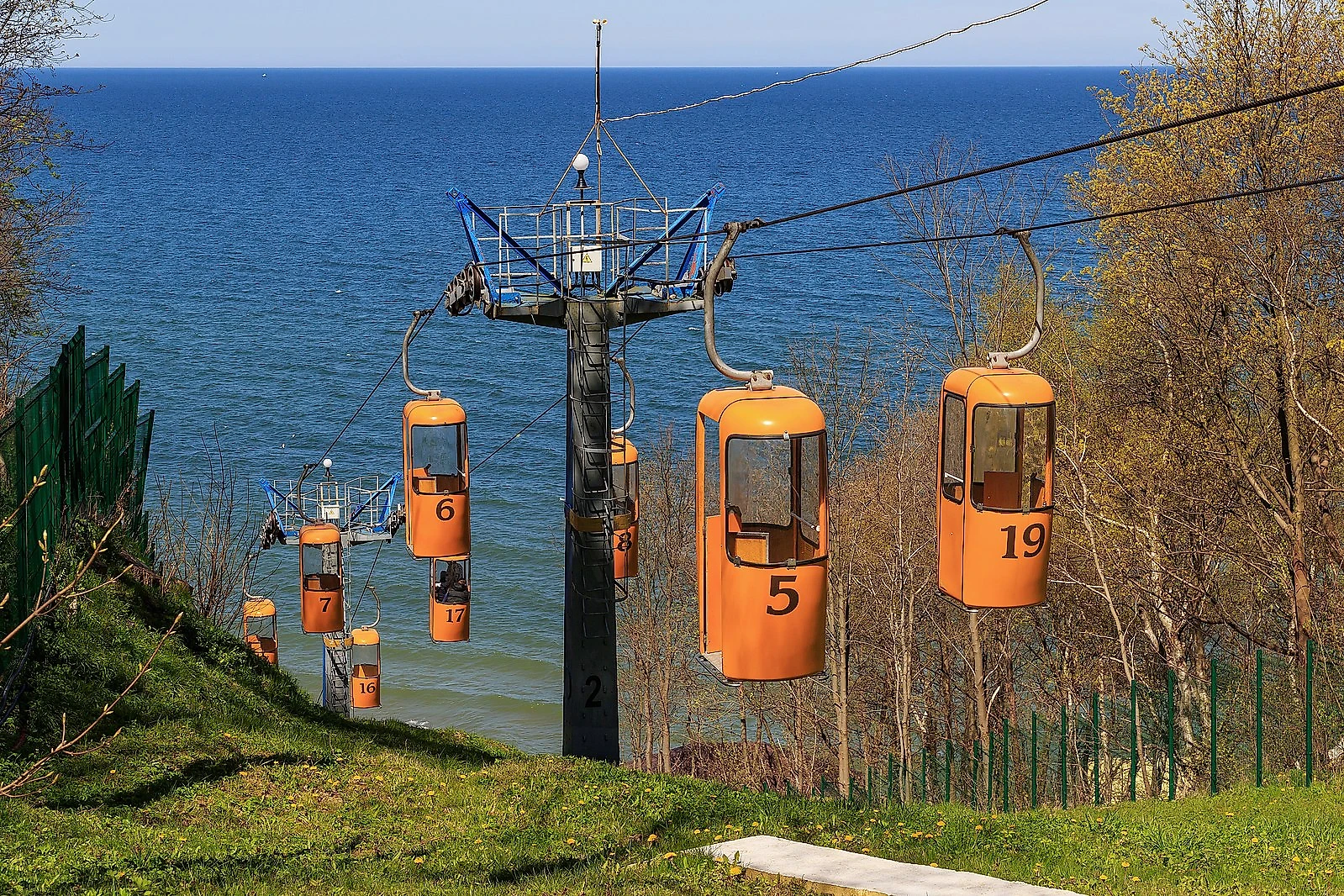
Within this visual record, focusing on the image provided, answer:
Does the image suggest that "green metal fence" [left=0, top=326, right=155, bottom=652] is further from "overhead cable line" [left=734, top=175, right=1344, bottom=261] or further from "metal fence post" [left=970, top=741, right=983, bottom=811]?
"metal fence post" [left=970, top=741, right=983, bottom=811]

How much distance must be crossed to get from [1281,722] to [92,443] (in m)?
16.2

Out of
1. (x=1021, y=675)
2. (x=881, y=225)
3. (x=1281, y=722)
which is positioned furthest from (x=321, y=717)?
(x=881, y=225)

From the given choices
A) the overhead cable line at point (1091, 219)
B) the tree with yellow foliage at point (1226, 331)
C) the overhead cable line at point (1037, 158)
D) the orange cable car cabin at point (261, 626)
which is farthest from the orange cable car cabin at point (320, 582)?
the tree with yellow foliage at point (1226, 331)

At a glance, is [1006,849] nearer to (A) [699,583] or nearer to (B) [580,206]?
(A) [699,583]

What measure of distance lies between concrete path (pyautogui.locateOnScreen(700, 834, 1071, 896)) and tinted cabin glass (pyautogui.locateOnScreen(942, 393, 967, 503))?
2746 millimetres

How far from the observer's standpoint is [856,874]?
9.05 m

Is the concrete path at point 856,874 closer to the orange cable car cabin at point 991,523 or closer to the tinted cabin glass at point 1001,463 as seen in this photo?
the orange cable car cabin at point 991,523

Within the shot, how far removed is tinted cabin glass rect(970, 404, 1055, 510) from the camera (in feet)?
33.7

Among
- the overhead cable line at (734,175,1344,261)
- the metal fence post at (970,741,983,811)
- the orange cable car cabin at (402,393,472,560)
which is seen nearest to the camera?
the overhead cable line at (734,175,1344,261)

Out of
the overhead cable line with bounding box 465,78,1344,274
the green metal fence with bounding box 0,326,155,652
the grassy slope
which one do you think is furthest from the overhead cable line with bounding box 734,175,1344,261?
the green metal fence with bounding box 0,326,155,652

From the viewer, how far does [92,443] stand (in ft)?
58.6

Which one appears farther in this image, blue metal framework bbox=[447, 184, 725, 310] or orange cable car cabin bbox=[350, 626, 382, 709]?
orange cable car cabin bbox=[350, 626, 382, 709]

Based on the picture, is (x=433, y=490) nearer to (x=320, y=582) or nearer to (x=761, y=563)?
(x=761, y=563)

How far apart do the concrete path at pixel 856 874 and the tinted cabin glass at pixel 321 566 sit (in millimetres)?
14711
